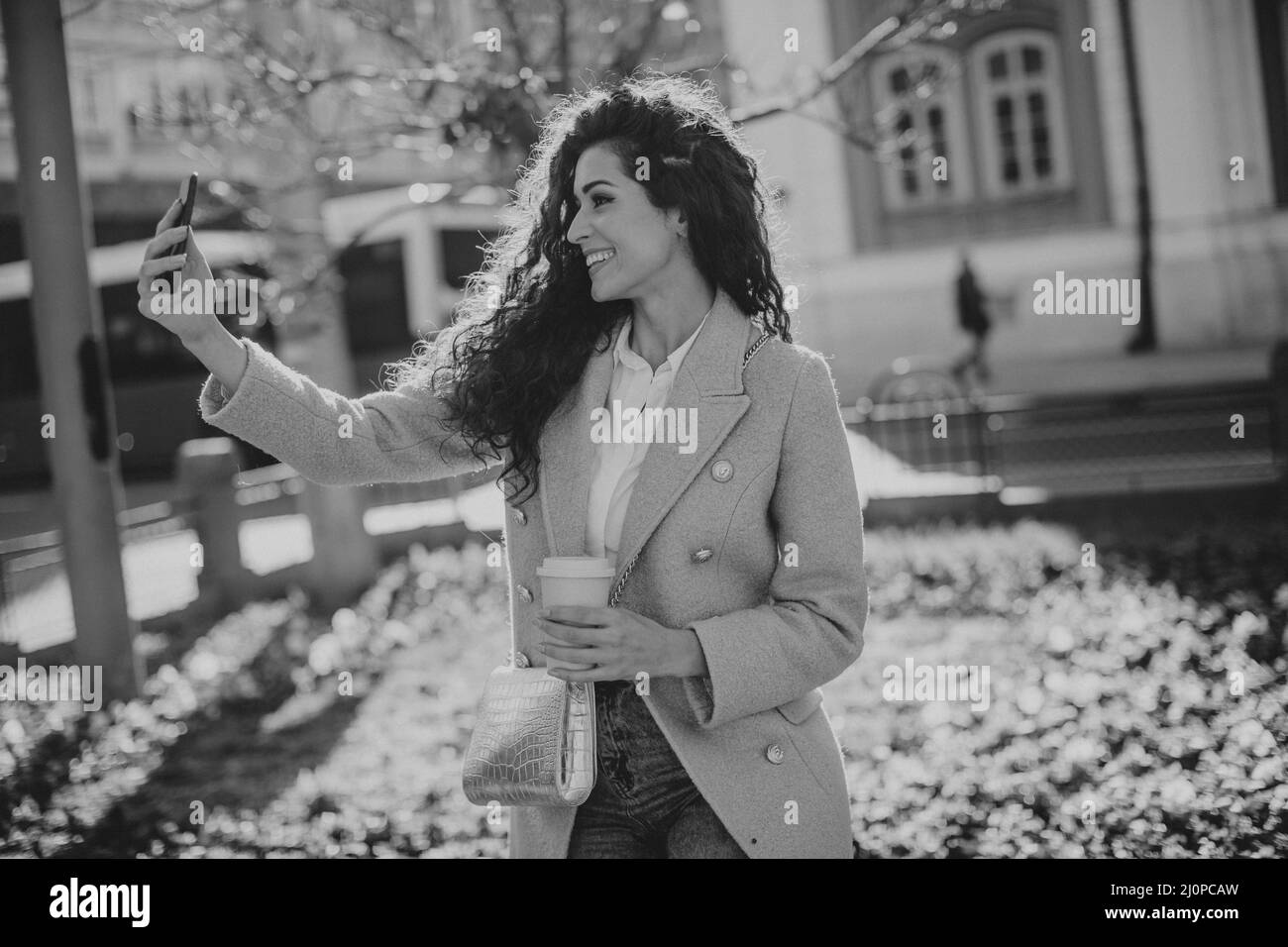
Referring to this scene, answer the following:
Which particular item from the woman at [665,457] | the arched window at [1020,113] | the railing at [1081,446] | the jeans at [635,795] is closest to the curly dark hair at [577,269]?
the woman at [665,457]

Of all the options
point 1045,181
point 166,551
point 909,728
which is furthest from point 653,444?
point 1045,181

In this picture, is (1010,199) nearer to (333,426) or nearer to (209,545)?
(209,545)

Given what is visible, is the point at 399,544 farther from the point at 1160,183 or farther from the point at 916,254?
the point at 1160,183

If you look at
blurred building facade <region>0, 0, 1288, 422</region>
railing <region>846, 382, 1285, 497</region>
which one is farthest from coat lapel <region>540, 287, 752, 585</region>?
blurred building facade <region>0, 0, 1288, 422</region>

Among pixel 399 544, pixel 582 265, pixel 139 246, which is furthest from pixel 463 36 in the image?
pixel 139 246

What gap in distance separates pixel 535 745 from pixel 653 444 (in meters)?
0.57

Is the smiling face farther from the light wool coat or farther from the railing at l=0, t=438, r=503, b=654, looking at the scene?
the railing at l=0, t=438, r=503, b=654

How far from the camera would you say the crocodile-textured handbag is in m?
2.17

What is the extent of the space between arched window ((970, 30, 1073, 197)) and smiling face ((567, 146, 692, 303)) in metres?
18.2

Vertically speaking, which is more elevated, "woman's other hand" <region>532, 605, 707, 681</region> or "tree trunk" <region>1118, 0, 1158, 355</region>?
"tree trunk" <region>1118, 0, 1158, 355</region>

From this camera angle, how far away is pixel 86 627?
6.53 meters

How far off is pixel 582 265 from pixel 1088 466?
26.4ft

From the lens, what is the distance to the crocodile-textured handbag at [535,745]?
2166mm

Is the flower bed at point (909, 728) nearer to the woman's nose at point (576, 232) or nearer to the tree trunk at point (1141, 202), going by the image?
the woman's nose at point (576, 232)
